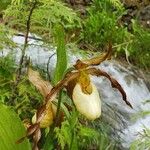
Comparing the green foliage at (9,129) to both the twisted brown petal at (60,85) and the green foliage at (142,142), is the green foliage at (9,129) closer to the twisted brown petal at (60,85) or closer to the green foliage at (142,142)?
the twisted brown petal at (60,85)

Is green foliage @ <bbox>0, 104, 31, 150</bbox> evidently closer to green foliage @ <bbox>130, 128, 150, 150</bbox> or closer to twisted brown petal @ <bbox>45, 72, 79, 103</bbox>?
twisted brown petal @ <bbox>45, 72, 79, 103</bbox>

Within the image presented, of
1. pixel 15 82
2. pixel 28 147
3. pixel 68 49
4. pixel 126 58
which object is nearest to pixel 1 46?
pixel 15 82

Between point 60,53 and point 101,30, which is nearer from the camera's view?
point 60,53

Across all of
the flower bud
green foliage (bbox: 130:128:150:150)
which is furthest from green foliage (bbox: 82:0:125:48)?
the flower bud

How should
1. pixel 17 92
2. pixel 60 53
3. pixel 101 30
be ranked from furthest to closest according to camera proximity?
pixel 101 30
pixel 17 92
pixel 60 53

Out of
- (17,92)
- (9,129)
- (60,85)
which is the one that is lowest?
(17,92)

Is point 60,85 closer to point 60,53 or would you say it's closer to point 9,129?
point 60,53

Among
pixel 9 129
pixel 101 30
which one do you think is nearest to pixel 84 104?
pixel 9 129

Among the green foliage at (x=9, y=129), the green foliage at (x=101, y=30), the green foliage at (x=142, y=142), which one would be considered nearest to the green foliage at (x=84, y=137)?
the green foliage at (x=142, y=142)
